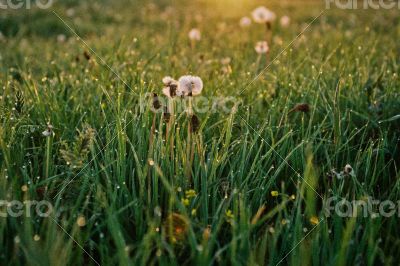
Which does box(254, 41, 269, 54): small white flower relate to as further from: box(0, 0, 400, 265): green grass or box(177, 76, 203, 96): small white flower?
box(177, 76, 203, 96): small white flower

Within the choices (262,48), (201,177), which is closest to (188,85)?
(201,177)

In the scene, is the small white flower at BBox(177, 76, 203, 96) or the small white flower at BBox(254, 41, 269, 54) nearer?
the small white flower at BBox(177, 76, 203, 96)

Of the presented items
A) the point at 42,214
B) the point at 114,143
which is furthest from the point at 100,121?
the point at 42,214

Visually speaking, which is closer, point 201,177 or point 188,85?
point 201,177

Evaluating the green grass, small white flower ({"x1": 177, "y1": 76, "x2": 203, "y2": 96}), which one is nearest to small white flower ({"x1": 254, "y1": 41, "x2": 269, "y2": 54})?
the green grass

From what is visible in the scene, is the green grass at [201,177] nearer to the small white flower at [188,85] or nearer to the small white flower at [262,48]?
the small white flower at [188,85]

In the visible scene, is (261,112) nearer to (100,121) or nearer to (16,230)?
(100,121)

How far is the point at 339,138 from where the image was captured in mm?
1942

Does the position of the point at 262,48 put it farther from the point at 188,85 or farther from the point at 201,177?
the point at 201,177

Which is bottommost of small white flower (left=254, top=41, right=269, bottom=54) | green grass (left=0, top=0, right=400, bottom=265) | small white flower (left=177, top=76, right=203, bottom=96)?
green grass (left=0, top=0, right=400, bottom=265)

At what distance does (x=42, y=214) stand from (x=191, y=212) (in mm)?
462

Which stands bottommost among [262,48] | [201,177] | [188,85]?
[201,177]

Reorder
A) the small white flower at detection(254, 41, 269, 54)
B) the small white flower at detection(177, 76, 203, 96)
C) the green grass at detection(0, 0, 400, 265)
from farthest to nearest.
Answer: the small white flower at detection(254, 41, 269, 54), the small white flower at detection(177, 76, 203, 96), the green grass at detection(0, 0, 400, 265)

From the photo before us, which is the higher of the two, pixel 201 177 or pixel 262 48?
pixel 262 48
